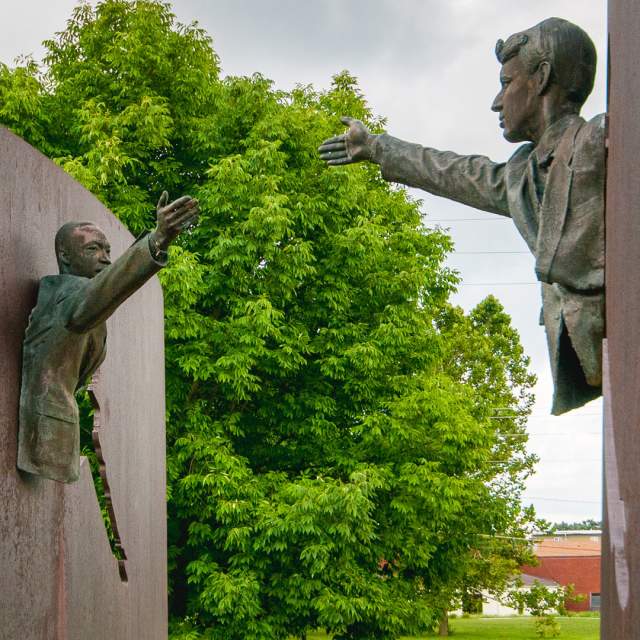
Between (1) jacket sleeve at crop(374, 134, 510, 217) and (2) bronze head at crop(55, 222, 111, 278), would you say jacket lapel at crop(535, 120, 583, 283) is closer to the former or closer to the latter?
(1) jacket sleeve at crop(374, 134, 510, 217)

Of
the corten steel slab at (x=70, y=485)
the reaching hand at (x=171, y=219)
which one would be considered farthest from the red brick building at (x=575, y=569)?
the reaching hand at (x=171, y=219)

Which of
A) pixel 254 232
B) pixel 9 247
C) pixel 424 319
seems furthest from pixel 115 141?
pixel 9 247

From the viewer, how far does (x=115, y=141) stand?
15703mm

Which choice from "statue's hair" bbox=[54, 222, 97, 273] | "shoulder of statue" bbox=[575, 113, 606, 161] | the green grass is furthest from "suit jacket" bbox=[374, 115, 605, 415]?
the green grass

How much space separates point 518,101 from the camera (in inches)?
152

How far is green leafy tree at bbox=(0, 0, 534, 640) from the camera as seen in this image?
579 inches

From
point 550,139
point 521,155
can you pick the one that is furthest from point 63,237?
point 550,139

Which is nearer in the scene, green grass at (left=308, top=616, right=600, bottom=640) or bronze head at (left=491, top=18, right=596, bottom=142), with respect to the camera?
bronze head at (left=491, top=18, right=596, bottom=142)

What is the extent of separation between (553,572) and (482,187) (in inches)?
1924

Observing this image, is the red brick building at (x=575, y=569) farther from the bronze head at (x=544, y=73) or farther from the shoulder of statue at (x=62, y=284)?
the bronze head at (x=544, y=73)

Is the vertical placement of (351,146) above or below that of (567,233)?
above

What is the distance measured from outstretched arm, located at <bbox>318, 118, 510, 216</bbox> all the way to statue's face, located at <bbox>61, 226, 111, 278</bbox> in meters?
0.98

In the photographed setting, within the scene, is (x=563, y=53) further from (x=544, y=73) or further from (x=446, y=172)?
(x=446, y=172)

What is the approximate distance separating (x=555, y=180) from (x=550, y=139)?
0.21 m
